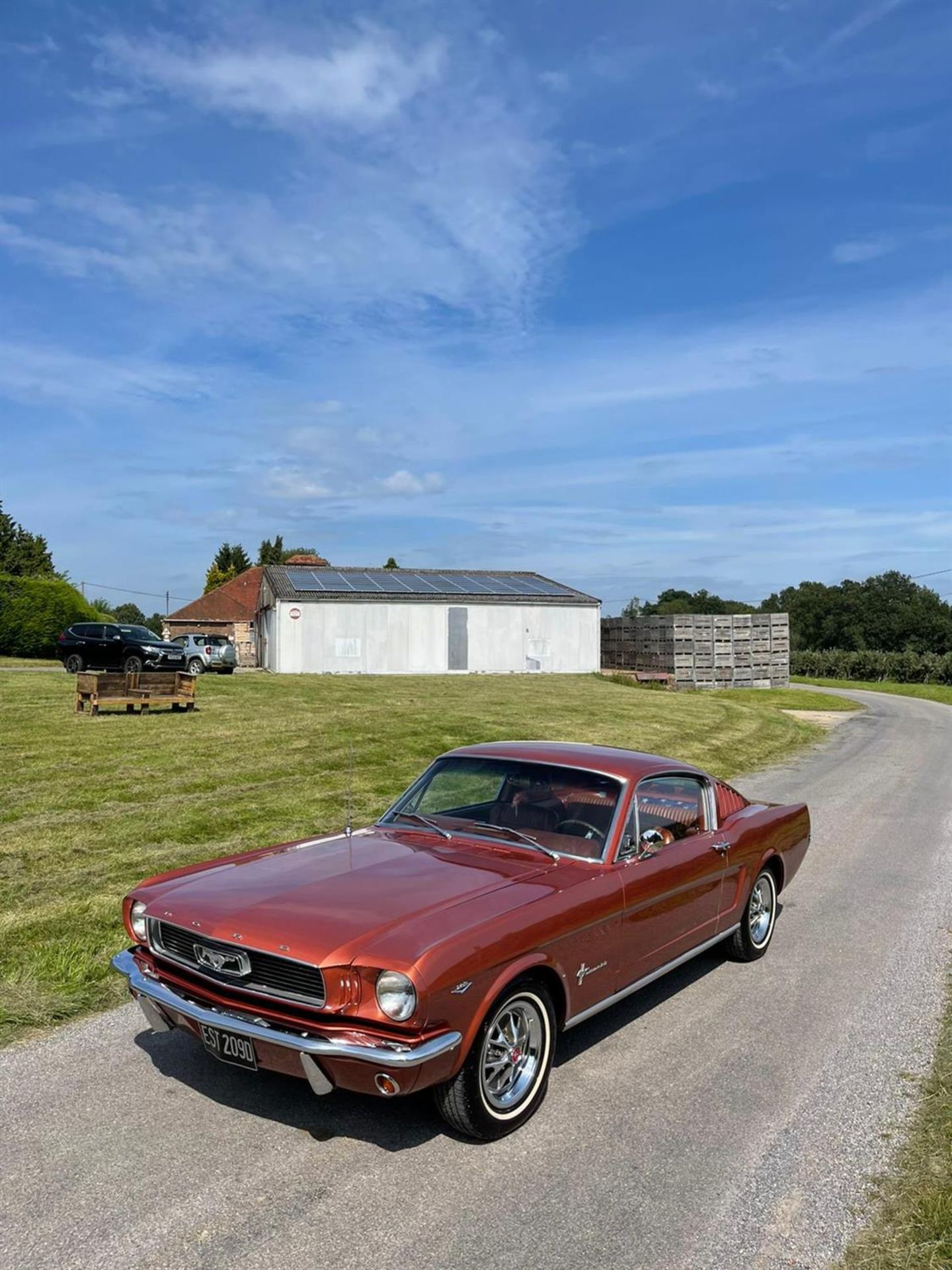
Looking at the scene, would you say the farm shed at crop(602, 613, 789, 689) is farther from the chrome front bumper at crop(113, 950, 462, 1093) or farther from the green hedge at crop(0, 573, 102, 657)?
the chrome front bumper at crop(113, 950, 462, 1093)

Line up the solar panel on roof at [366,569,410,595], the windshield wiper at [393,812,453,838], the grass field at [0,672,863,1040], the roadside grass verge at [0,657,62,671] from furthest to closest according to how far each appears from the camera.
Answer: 1. the solar panel on roof at [366,569,410,595]
2. the roadside grass verge at [0,657,62,671]
3. the grass field at [0,672,863,1040]
4. the windshield wiper at [393,812,453,838]

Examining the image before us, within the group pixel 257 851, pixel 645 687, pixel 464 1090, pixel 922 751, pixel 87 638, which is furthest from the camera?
pixel 645 687

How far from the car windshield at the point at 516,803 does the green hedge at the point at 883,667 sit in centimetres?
5035

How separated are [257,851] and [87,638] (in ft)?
70.9

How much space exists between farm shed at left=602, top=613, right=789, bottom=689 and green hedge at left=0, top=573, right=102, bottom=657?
21.3 m

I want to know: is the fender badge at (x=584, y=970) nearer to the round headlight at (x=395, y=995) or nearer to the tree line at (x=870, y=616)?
the round headlight at (x=395, y=995)

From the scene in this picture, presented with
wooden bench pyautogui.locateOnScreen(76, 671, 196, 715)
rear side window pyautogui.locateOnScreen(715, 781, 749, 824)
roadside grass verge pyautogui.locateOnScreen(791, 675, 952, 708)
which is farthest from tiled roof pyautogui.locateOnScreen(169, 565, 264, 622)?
rear side window pyautogui.locateOnScreen(715, 781, 749, 824)

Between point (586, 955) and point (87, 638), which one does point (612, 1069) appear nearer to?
point (586, 955)

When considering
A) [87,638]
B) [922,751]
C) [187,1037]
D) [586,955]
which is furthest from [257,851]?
[87,638]

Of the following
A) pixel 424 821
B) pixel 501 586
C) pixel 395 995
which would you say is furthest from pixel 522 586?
pixel 395 995

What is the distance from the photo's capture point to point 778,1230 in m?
3.34

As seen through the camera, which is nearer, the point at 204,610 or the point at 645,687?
the point at 645,687

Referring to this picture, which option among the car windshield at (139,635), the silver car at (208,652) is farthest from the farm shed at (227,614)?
the car windshield at (139,635)

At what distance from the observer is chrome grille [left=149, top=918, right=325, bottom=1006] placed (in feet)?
12.2
